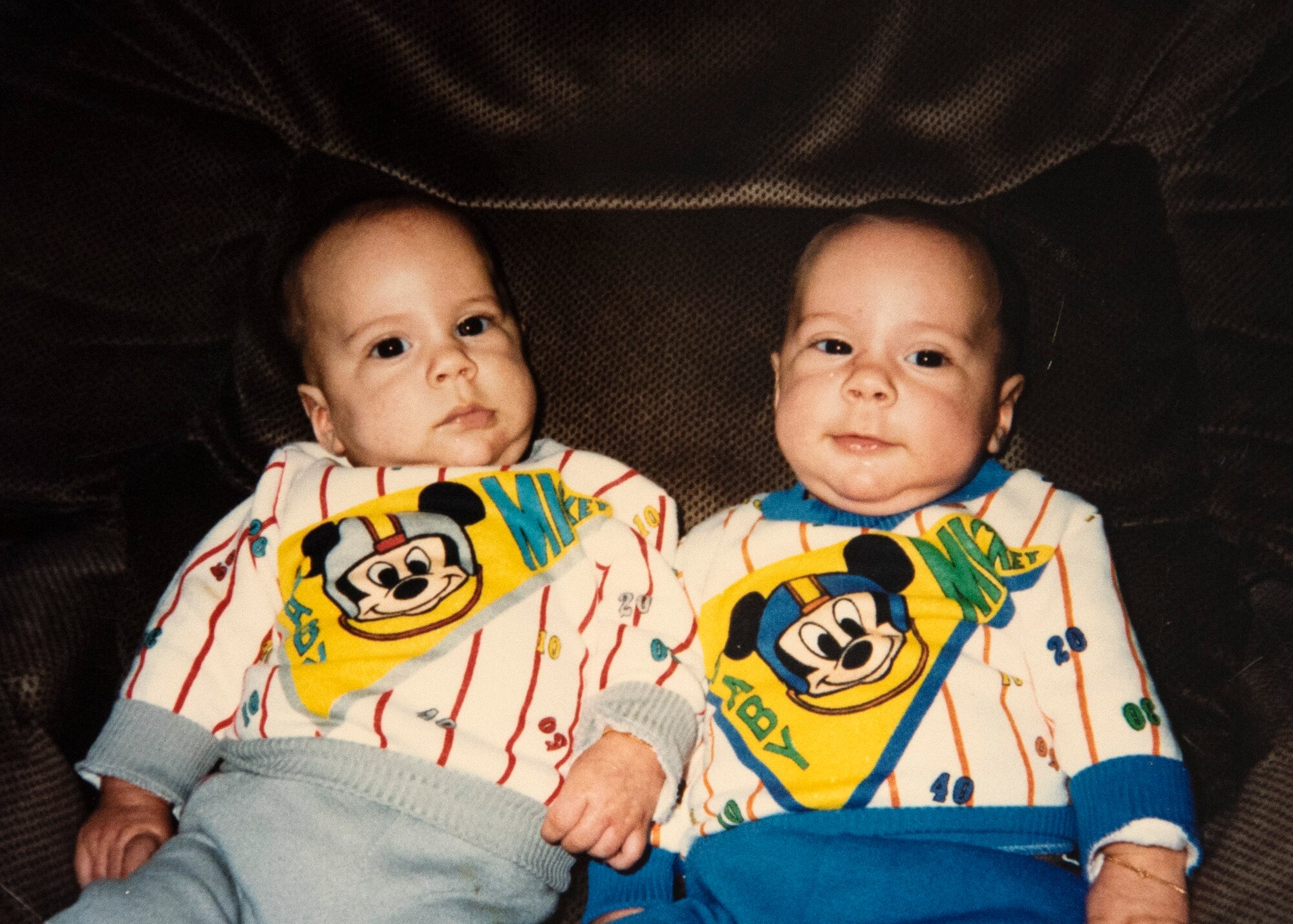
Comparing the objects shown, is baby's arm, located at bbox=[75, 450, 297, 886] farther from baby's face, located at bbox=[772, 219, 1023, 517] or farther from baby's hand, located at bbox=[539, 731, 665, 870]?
baby's face, located at bbox=[772, 219, 1023, 517]

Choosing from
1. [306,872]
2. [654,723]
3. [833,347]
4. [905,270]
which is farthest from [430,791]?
[905,270]

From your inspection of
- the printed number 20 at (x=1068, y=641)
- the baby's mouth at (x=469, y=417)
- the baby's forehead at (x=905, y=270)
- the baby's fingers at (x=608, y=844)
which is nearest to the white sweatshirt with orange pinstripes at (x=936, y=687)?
the printed number 20 at (x=1068, y=641)

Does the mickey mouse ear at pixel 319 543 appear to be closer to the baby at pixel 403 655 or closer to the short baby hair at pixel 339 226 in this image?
the baby at pixel 403 655

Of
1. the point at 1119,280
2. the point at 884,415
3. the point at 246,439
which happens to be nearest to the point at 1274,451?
the point at 1119,280

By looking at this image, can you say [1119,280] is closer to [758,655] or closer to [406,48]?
[758,655]

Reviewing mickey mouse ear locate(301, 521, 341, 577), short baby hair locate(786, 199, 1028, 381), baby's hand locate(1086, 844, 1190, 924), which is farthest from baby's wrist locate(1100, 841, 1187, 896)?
mickey mouse ear locate(301, 521, 341, 577)

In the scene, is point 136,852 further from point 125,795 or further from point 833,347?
point 833,347
